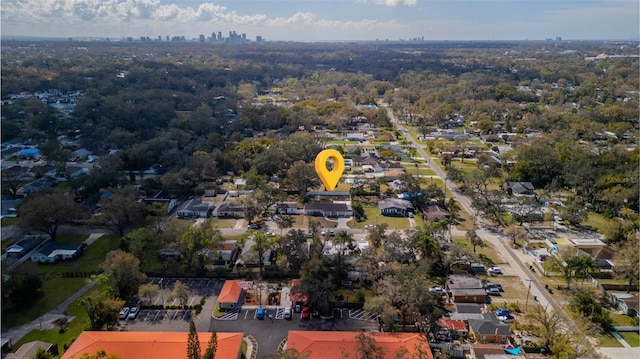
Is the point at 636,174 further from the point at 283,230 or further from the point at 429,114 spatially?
the point at 429,114

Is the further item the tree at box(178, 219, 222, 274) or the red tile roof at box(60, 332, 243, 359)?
the tree at box(178, 219, 222, 274)

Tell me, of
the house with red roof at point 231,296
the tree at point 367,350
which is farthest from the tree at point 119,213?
the tree at point 367,350

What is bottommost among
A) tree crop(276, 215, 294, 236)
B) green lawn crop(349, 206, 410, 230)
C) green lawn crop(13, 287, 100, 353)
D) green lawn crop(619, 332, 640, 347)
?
green lawn crop(13, 287, 100, 353)

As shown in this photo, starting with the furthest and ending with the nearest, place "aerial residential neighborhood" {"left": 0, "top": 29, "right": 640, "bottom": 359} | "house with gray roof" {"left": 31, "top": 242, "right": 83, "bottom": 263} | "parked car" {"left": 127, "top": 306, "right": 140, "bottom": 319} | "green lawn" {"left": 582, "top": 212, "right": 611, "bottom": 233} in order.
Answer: "green lawn" {"left": 582, "top": 212, "right": 611, "bottom": 233} < "house with gray roof" {"left": 31, "top": 242, "right": 83, "bottom": 263} < "parked car" {"left": 127, "top": 306, "right": 140, "bottom": 319} < "aerial residential neighborhood" {"left": 0, "top": 29, "right": 640, "bottom": 359}

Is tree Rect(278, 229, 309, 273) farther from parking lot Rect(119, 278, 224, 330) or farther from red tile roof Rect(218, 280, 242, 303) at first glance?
parking lot Rect(119, 278, 224, 330)

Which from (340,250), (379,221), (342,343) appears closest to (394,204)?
(379,221)

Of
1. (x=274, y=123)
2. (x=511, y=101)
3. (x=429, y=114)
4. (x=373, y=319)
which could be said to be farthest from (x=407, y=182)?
(x=511, y=101)

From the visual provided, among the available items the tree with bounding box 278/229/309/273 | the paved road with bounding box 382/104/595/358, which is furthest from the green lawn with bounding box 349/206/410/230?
the tree with bounding box 278/229/309/273
